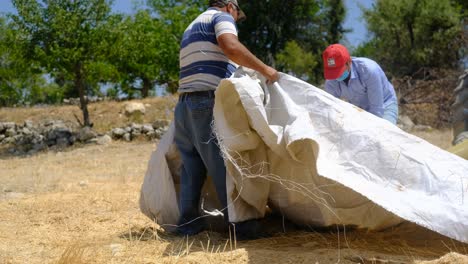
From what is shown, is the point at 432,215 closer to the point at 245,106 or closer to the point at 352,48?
the point at 245,106

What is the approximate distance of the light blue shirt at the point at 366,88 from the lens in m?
4.21

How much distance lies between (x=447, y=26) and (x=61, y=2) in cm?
1654

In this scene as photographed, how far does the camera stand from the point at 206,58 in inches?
140

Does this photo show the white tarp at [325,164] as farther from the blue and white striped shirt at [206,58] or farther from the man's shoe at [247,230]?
the blue and white striped shirt at [206,58]

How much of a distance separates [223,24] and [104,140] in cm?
1141

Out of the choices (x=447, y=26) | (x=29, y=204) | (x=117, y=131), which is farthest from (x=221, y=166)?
(x=447, y=26)

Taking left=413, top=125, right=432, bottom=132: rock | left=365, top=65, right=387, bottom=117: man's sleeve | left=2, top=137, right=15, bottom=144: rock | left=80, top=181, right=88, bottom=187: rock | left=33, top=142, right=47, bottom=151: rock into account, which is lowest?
left=80, top=181, right=88, bottom=187: rock

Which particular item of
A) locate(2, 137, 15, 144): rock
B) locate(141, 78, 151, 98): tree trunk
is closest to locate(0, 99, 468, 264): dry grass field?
locate(2, 137, 15, 144): rock

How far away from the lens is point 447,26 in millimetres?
24578

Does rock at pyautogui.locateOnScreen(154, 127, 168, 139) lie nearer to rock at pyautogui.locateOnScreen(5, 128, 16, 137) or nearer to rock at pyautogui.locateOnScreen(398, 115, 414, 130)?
rock at pyautogui.locateOnScreen(5, 128, 16, 137)

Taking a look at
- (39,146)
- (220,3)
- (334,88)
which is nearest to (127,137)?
(39,146)

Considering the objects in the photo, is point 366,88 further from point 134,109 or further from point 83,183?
point 134,109

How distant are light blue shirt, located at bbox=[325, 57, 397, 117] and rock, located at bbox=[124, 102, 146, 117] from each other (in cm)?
1493

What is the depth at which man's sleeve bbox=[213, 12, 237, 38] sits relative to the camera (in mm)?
3402
